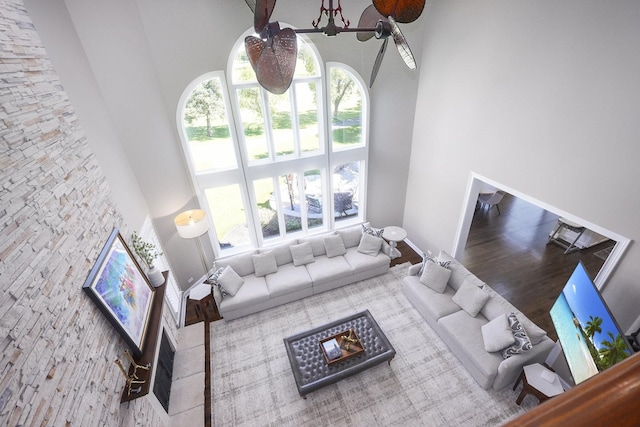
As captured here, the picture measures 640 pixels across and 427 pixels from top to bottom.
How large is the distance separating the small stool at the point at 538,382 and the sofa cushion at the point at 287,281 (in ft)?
10.5

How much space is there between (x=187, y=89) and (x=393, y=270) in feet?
15.7

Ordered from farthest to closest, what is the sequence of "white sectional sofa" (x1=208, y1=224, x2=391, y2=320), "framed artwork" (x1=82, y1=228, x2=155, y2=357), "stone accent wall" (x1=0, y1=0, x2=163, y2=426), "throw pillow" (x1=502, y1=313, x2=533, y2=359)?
"white sectional sofa" (x1=208, y1=224, x2=391, y2=320) < "throw pillow" (x1=502, y1=313, x2=533, y2=359) < "framed artwork" (x1=82, y1=228, x2=155, y2=357) < "stone accent wall" (x1=0, y1=0, x2=163, y2=426)

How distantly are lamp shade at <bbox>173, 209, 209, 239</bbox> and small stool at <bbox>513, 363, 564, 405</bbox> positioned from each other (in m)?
4.77

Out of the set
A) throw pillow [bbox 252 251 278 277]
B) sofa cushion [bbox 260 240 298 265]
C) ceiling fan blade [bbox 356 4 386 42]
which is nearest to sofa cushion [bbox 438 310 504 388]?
sofa cushion [bbox 260 240 298 265]

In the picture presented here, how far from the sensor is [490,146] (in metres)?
4.46

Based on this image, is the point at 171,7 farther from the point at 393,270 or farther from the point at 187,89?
the point at 393,270

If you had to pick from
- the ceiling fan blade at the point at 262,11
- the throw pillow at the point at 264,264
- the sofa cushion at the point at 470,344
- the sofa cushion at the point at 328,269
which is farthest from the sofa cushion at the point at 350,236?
the ceiling fan blade at the point at 262,11

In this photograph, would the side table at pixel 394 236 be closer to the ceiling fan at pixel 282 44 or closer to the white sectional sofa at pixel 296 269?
the white sectional sofa at pixel 296 269

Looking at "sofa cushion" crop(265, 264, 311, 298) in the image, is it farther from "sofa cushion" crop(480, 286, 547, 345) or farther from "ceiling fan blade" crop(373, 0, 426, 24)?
"ceiling fan blade" crop(373, 0, 426, 24)

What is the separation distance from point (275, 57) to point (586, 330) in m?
3.54

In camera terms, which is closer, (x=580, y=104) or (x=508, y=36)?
(x=580, y=104)

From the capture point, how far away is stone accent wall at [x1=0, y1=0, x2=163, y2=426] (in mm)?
1848

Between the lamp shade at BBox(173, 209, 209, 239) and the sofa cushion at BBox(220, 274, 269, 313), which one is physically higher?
the lamp shade at BBox(173, 209, 209, 239)

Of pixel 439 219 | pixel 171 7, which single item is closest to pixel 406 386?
pixel 439 219
